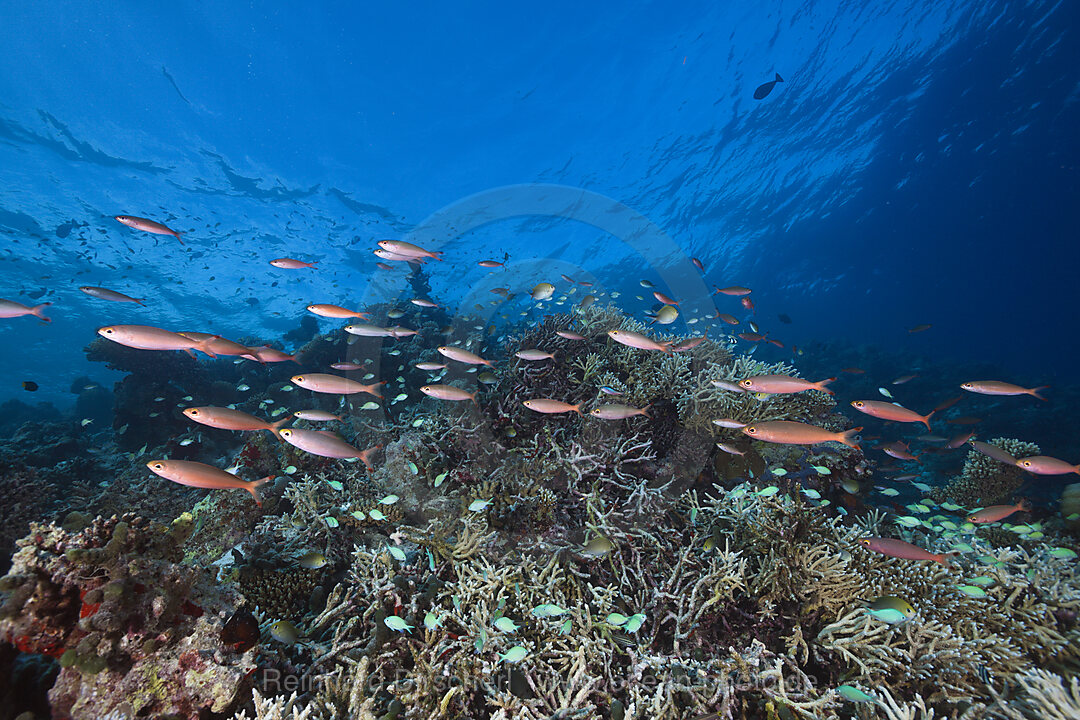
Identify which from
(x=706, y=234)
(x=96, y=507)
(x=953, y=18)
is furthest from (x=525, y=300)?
(x=96, y=507)

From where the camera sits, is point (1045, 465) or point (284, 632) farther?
point (1045, 465)

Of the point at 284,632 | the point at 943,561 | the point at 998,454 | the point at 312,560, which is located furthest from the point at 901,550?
the point at 312,560

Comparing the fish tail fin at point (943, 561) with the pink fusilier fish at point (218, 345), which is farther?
the pink fusilier fish at point (218, 345)

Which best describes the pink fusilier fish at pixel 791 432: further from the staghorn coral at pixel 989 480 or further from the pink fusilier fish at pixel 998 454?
the staghorn coral at pixel 989 480

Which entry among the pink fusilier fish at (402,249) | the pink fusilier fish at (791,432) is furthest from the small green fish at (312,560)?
the pink fusilier fish at (791,432)

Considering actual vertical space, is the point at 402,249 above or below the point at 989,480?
above

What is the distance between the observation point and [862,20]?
20516mm

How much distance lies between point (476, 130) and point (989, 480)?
91.3ft

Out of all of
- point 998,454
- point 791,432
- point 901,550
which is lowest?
point 998,454

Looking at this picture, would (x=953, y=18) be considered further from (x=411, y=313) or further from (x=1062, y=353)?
(x=1062, y=353)

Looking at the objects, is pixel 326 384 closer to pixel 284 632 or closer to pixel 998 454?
pixel 284 632

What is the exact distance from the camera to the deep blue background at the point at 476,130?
18875mm

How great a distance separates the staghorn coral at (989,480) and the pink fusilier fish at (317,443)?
469 inches

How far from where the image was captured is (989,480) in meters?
7.79
